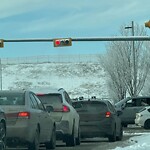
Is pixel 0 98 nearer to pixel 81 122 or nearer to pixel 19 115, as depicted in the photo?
pixel 19 115

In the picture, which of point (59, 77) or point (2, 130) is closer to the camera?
A: point (2, 130)

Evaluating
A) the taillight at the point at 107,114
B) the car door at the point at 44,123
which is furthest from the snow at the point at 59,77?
the car door at the point at 44,123

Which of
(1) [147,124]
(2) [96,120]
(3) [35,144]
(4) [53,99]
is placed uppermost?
(4) [53,99]

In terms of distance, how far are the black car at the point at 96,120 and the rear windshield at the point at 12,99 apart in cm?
574

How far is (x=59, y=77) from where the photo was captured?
5032 inches

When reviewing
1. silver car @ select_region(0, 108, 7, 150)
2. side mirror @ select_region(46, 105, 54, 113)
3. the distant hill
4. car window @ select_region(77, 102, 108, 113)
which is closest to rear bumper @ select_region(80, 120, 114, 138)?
car window @ select_region(77, 102, 108, 113)

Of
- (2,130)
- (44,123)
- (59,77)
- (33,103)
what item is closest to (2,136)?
(2,130)

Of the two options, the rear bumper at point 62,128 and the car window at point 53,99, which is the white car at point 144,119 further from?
the car window at point 53,99

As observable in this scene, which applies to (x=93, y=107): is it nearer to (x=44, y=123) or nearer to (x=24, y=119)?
(x=44, y=123)

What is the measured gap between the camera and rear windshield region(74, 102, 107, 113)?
20391 mm

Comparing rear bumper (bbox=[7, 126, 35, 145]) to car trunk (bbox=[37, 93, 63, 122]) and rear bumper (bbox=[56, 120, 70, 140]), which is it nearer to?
car trunk (bbox=[37, 93, 63, 122])

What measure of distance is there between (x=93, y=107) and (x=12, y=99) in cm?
655

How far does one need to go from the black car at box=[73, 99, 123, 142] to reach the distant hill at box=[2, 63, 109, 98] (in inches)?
3464

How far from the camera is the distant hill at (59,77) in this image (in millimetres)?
115938
